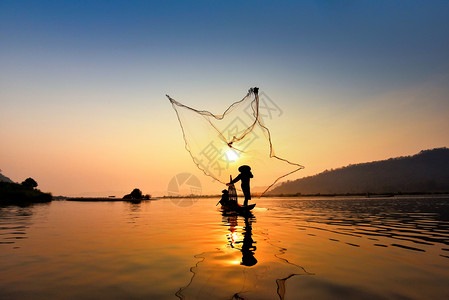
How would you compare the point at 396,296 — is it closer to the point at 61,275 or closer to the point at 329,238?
the point at 329,238

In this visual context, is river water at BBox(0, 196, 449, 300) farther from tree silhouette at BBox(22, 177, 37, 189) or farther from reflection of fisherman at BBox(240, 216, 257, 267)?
tree silhouette at BBox(22, 177, 37, 189)

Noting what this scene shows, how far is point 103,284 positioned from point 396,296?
677 cm

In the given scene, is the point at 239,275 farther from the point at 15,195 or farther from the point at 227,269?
the point at 15,195

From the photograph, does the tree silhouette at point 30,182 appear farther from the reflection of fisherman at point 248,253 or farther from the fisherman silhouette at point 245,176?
the reflection of fisherman at point 248,253

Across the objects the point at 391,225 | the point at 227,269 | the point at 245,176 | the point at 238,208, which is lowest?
the point at 227,269

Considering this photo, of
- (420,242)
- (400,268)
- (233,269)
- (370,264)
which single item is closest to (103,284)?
(233,269)

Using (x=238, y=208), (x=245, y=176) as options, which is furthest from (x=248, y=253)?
(x=238, y=208)

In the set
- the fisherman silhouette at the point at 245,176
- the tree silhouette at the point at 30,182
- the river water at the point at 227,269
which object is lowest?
the river water at the point at 227,269

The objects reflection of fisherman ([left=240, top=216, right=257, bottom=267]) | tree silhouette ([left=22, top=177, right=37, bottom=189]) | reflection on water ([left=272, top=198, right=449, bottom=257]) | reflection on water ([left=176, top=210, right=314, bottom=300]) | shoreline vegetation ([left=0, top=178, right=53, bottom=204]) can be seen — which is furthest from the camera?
tree silhouette ([left=22, top=177, right=37, bottom=189])

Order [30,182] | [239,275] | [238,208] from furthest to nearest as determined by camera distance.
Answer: [30,182] → [238,208] → [239,275]

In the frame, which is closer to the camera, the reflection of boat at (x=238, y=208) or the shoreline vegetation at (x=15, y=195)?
the reflection of boat at (x=238, y=208)

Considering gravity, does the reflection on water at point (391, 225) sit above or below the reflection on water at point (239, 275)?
above

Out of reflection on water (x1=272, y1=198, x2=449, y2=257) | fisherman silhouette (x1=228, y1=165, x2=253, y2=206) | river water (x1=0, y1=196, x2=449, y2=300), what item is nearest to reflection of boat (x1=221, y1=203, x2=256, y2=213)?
fisherman silhouette (x1=228, y1=165, x2=253, y2=206)

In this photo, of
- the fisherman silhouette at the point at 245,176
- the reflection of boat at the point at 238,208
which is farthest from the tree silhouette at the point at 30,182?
the fisherman silhouette at the point at 245,176
